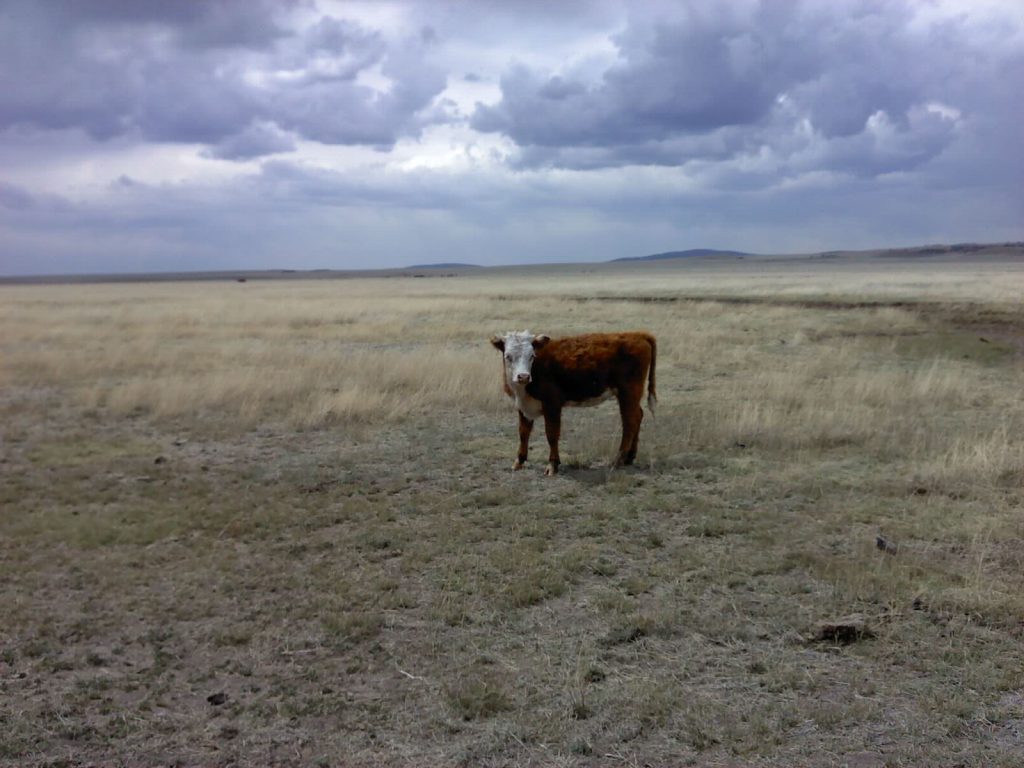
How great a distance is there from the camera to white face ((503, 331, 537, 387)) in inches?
360

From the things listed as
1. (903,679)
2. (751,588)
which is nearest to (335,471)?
(751,588)

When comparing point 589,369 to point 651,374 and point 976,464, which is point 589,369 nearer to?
point 651,374

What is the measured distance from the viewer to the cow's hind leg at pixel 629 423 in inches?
374

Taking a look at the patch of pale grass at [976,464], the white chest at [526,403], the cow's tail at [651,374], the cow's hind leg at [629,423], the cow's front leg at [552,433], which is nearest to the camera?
the patch of pale grass at [976,464]

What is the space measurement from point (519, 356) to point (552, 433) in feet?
3.22

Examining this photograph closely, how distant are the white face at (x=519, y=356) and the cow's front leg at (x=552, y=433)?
0.47 meters

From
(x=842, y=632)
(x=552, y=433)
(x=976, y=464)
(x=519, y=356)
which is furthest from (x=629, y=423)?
(x=842, y=632)

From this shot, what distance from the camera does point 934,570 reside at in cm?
612

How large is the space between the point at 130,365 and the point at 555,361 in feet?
40.0

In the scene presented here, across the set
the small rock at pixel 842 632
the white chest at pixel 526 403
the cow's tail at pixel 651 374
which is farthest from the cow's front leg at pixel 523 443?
the small rock at pixel 842 632

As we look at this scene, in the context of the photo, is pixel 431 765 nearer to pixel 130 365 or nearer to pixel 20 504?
pixel 20 504

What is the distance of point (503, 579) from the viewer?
617 centimetres

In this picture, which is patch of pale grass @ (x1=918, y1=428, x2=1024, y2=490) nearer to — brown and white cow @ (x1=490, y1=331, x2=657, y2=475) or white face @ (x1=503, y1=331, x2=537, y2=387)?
brown and white cow @ (x1=490, y1=331, x2=657, y2=475)

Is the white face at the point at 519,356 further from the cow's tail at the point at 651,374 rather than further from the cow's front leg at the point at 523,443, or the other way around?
the cow's tail at the point at 651,374
